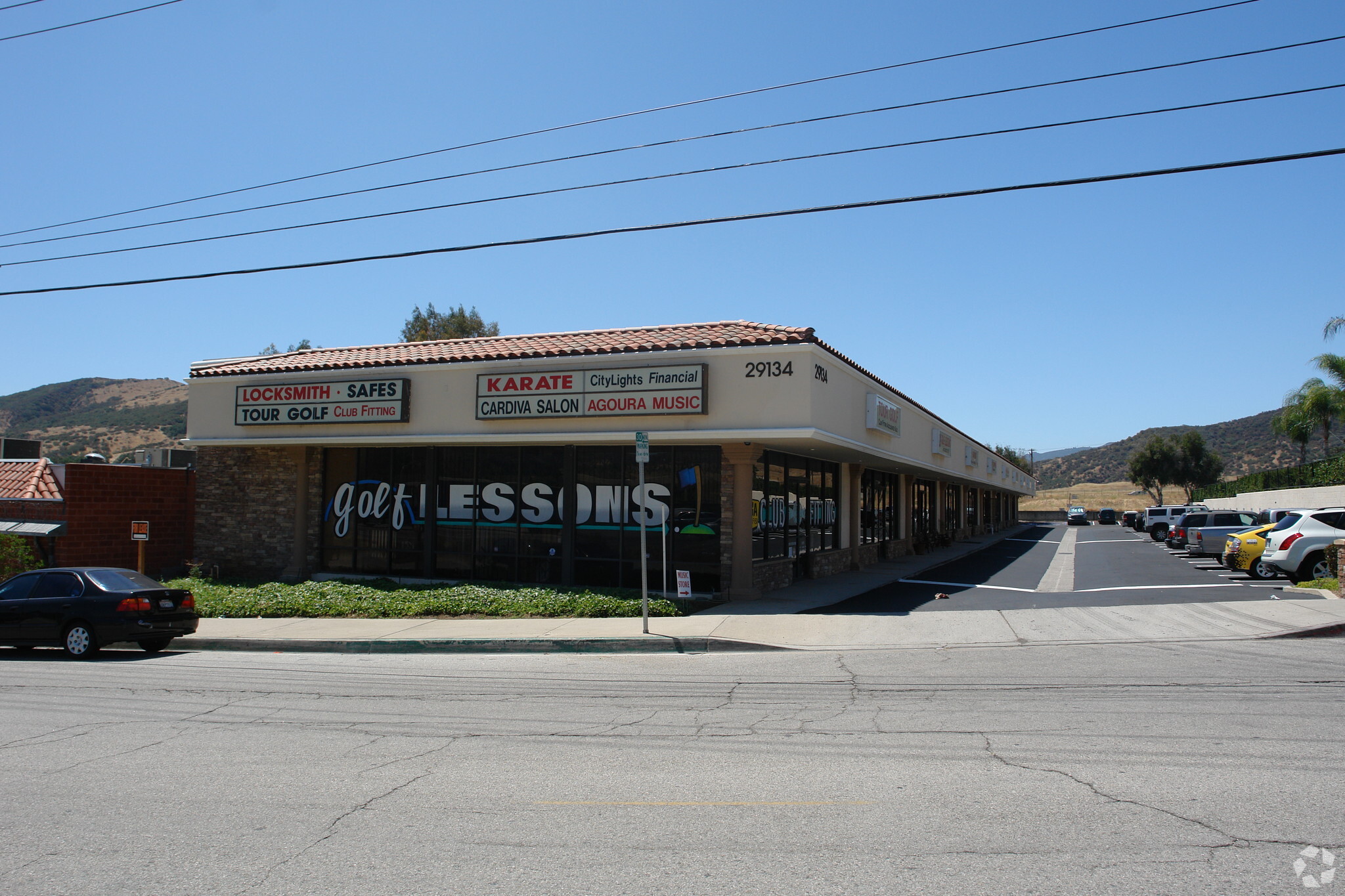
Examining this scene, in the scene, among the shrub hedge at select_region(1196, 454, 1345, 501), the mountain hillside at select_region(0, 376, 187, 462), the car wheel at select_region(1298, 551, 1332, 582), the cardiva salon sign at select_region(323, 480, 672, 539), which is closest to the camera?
the car wheel at select_region(1298, 551, 1332, 582)

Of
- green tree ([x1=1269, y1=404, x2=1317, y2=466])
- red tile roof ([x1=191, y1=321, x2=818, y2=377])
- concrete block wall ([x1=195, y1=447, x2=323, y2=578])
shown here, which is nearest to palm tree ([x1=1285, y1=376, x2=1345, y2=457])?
green tree ([x1=1269, y1=404, x2=1317, y2=466])

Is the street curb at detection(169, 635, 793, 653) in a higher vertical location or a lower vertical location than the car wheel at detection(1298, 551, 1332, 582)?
lower

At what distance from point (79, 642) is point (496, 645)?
6329mm

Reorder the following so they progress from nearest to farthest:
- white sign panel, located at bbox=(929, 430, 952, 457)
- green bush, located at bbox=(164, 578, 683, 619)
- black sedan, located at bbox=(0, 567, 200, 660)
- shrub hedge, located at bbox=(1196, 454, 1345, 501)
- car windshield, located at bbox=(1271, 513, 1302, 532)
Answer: black sedan, located at bbox=(0, 567, 200, 660), green bush, located at bbox=(164, 578, 683, 619), car windshield, located at bbox=(1271, 513, 1302, 532), white sign panel, located at bbox=(929, 430, 952, 457), shrub hedge, located at bbox=(1196, 454, 1345, 501)

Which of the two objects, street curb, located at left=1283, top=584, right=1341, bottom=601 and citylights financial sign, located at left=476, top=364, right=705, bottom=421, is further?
citylights financial sign, located at left=476, top=364, right=705, bottom=421

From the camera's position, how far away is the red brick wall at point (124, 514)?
21.1 m

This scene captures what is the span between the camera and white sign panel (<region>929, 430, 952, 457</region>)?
27922 millimetres

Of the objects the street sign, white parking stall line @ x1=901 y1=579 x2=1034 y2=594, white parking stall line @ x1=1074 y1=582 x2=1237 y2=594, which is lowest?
white parking stall line @ x1=901 y1=579 x2=1034 y2=594

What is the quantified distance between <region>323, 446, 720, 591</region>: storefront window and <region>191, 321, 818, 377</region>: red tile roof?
2101 millimetres

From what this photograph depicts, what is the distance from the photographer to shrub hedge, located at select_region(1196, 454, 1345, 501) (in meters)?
32.9

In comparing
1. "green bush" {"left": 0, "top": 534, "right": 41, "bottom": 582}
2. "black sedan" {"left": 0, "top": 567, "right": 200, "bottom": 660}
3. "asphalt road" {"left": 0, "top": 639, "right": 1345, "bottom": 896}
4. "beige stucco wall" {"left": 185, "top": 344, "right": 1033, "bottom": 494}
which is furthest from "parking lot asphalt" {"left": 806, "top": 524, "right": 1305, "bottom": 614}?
"green bush" {"left": 0, "top": 534, "right": 41, "bottom": 582}

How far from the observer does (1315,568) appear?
1828cm

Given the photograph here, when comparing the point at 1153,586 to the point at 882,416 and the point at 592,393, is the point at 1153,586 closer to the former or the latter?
the point at 882,416

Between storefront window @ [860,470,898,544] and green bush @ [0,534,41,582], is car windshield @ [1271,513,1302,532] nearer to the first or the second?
storefront window @ [860,470,898,544]
